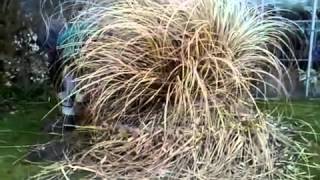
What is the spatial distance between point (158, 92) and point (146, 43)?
259 mm

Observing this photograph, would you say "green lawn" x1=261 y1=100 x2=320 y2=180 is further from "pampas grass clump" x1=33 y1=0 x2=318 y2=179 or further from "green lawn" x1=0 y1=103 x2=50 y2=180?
"green lawn" x1=0 y1=103 x2=50 y2=180

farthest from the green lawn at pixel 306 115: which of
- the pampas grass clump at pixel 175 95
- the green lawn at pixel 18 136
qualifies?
the green lawn at pixel 18 136

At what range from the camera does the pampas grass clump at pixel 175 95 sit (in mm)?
2971

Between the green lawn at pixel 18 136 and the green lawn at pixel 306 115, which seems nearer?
the green lawn at pixel 18 136

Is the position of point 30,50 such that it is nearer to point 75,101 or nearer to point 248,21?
point 75,101

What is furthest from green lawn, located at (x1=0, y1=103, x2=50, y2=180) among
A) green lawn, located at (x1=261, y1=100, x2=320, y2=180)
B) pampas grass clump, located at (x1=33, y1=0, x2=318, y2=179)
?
green lawn, located at (x1=261, y1=100, x2=320, y2=180)

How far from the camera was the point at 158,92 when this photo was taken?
3.14 meters

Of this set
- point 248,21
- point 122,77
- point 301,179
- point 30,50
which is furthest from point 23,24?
point 301,179

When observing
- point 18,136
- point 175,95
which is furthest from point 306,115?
point 18,136

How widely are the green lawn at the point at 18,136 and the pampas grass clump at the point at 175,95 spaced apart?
0.18 meters

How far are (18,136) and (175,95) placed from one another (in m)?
0.98

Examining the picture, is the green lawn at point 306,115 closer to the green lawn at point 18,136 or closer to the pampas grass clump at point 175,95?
the pampas grass clump at point 175,95

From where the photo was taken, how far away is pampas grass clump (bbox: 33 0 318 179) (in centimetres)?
297

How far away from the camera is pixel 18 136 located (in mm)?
3471
